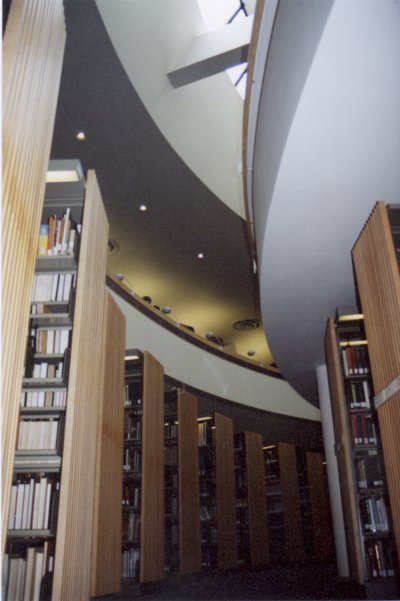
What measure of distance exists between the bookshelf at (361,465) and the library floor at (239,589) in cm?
29

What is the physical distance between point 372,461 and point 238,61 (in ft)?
18.7

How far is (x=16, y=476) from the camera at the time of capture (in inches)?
129

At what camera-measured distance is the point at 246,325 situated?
13781mm

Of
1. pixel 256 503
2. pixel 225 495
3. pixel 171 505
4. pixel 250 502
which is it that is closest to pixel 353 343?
pixel 171 505

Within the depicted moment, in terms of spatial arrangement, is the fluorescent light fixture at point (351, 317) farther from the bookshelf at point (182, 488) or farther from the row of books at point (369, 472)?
the bookshelf at point (182, 488)

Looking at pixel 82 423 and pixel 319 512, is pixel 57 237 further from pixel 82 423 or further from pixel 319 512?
pixel 319 512

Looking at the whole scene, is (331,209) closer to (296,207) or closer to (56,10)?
(296,207)

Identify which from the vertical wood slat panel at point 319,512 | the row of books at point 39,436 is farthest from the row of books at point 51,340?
the vertical wood slat panel at point 319,512

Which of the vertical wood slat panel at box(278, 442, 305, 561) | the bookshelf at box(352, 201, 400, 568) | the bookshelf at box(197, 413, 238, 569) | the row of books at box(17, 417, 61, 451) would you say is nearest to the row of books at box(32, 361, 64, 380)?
the row of books at box(17, 417, 61, 451)

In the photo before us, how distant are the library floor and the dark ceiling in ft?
16.4

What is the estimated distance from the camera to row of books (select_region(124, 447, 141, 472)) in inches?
231

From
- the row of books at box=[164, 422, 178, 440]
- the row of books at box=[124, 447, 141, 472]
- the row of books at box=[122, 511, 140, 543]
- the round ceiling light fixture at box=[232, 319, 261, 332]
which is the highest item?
the round ceiling light fixture at box=[232, 319, 261, 332]

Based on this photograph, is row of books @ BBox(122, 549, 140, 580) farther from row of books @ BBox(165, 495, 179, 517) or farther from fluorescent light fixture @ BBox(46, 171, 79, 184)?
fluorescent light fixture @ BBox(46, 171, 79, 184)

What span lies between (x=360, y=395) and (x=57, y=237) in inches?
121
